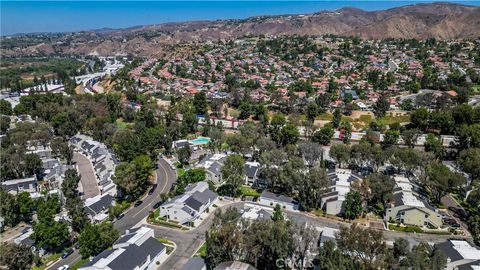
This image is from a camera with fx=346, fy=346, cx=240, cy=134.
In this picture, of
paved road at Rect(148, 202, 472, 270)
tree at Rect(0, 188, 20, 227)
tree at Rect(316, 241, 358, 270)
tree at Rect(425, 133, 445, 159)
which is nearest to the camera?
tree at Rect(316, 241, 358, 270)

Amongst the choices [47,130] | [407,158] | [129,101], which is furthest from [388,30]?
[47,130]

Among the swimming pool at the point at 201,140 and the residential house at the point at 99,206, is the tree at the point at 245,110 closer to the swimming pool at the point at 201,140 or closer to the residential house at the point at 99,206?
the swimming pool at the point at 201,140

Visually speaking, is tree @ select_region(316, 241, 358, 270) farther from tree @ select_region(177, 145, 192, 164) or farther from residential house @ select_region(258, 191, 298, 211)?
tree @ select_region(177, 145, 192, 164)

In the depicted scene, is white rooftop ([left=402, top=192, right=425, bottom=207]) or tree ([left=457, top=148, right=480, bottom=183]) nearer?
white rooftop ([left=402, top=192, right=425, bottom=207])

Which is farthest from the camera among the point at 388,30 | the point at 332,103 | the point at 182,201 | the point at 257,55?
the point at 388,30

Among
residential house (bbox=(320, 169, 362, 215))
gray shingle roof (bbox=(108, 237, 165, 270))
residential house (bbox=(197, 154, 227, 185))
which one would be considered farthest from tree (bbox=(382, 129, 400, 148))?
gray shingle roof (bbox=(108, 237, 165, 270))

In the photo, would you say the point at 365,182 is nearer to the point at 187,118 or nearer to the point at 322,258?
the point at 322,258
